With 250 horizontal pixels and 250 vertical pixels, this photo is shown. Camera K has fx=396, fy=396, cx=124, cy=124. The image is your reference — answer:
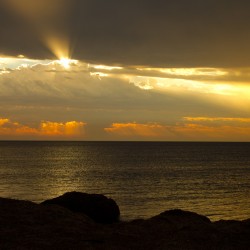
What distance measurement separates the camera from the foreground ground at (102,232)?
2005cm

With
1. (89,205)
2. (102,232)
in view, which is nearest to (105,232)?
(102,232)

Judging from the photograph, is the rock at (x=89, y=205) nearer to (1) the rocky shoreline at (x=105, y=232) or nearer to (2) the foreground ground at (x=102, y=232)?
(1) the rocky shoreline at (x=105, y=232)

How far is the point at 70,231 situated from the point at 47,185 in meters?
58.7

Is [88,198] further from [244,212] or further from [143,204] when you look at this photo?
[244,212]

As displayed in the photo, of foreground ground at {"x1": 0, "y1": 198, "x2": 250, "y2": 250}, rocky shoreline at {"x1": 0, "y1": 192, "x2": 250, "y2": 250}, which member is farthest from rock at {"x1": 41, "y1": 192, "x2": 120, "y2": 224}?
foreground ground at {"x1": 0, "y1": 198, "x2": 250, "y2": 250}

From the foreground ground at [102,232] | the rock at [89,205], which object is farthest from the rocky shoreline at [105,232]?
the rock at [89,205]

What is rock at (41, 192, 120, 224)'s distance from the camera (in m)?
35.4

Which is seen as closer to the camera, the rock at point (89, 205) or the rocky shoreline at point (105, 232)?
the rocky shoreline at point (105, 232)

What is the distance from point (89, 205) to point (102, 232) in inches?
525

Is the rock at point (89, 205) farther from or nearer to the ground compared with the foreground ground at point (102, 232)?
nearer to the ground

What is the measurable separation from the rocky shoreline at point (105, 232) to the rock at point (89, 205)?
7812 millimetres

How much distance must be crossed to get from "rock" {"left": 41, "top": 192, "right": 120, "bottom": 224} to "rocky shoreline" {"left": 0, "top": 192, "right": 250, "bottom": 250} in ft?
25.6

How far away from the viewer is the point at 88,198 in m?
36.4

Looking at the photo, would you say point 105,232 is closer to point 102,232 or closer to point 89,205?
point 102,232
